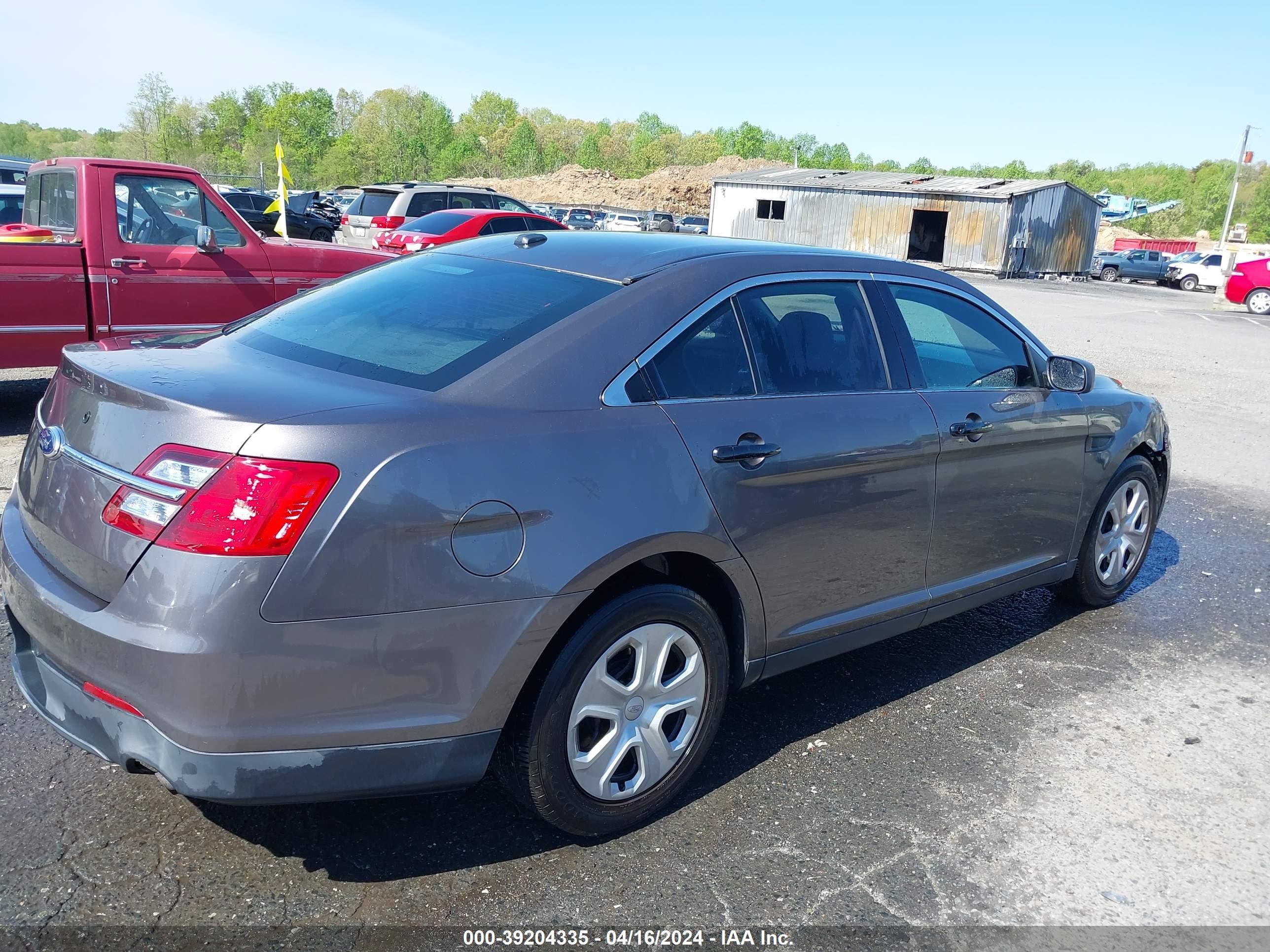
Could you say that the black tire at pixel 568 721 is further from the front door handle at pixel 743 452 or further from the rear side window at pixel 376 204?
the rear side window at pixel 376 204

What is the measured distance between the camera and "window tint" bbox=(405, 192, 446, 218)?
67.4 feet

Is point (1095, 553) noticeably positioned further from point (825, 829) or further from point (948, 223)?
point (948, 223)

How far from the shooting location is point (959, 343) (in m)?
4.25

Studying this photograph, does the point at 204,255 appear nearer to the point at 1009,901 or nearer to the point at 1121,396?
the point at 1121,396

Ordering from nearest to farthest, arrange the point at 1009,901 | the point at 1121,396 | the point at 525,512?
1. the point at 525,512
2. the point at 1009,901
3. the point at 1121,396

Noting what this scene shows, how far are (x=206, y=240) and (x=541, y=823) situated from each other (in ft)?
19.8

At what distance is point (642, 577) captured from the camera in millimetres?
2932

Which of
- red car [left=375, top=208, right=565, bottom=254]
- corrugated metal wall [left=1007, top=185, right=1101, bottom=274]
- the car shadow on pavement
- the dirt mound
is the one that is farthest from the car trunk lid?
the dirt mound

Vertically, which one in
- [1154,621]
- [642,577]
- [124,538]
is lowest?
[1154,621]

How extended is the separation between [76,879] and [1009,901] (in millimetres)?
2506

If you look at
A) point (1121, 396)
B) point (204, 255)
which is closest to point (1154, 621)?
point (1121, 396)

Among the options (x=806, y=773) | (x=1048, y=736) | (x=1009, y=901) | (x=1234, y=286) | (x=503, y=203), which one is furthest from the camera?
(x=1234, y=286)

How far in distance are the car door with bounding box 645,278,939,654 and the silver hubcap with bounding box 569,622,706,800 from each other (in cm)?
37

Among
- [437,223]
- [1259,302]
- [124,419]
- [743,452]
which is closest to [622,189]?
[1259,302]
